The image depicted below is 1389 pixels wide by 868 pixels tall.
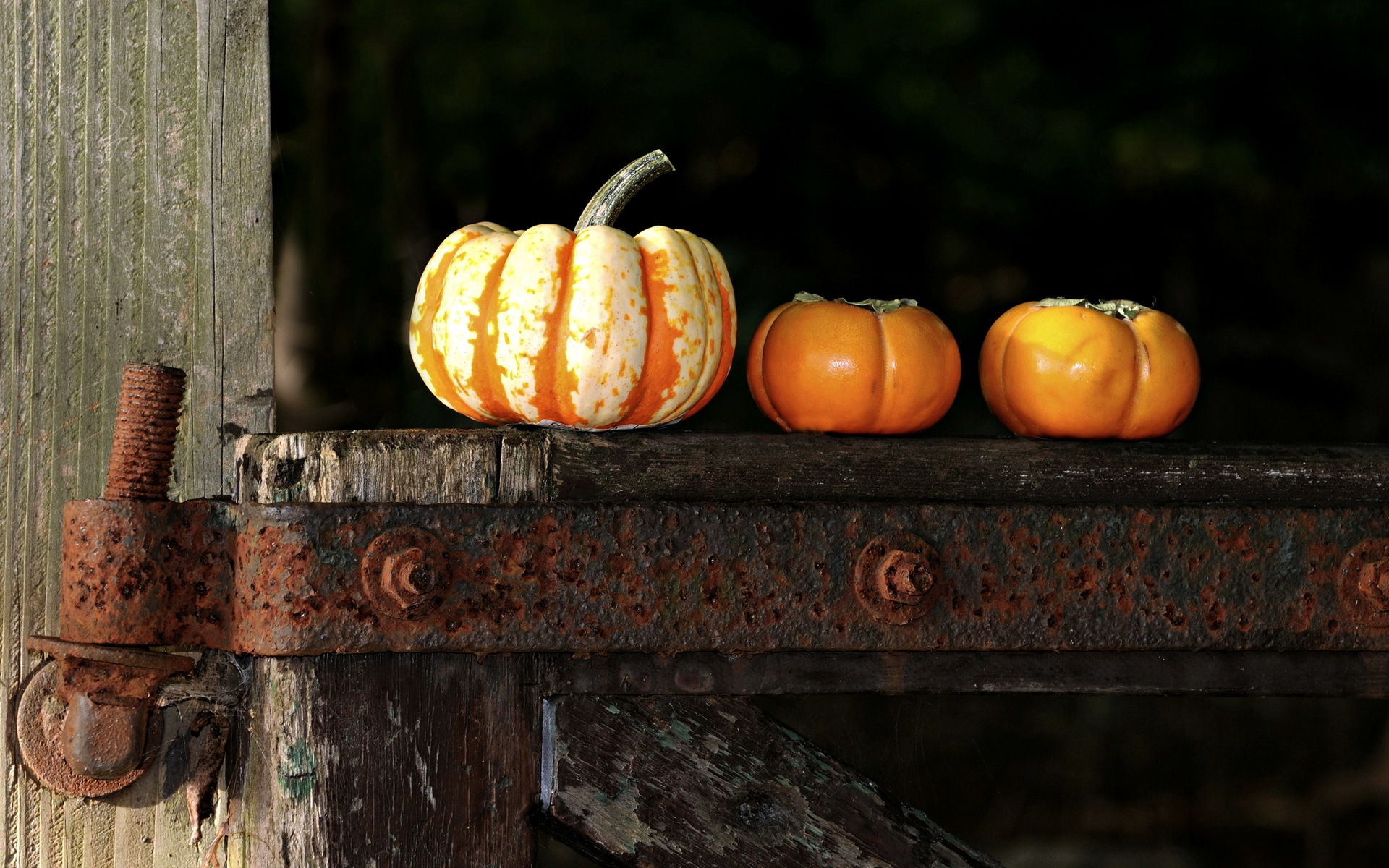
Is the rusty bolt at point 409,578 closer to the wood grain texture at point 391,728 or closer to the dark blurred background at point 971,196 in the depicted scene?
the wood grain texture at point 391,728

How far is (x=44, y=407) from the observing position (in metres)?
1.17

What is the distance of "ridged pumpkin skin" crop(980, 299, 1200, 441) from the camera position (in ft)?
3.87

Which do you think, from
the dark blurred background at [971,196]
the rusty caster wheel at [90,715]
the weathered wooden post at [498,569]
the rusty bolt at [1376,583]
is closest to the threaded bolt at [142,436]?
the weathered wooden post at [498,569]

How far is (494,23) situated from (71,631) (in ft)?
7.37

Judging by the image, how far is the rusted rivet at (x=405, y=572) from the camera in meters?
0.95

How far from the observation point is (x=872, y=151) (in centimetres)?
312

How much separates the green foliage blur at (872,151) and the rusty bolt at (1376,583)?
5.84 feet

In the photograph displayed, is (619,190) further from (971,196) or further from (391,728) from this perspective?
(971,196)

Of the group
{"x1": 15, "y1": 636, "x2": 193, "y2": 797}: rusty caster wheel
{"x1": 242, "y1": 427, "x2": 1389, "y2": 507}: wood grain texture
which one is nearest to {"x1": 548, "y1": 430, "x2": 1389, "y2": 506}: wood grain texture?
{"x1": 242, "y1": 427, "x2": 1389, "y2": 507}: wood grain texture

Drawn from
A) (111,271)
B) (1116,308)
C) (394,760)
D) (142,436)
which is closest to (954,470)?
(1116,308)

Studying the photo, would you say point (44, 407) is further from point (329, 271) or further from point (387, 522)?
point (329, 271)

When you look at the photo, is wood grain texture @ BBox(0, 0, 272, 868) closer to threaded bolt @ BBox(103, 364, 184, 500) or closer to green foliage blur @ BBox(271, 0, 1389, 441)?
threaded bolt @ BBox(103, 364, 184, 500)

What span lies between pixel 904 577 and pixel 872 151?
7.47ft

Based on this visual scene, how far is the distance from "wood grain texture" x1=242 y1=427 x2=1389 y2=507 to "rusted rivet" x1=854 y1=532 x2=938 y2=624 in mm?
53
